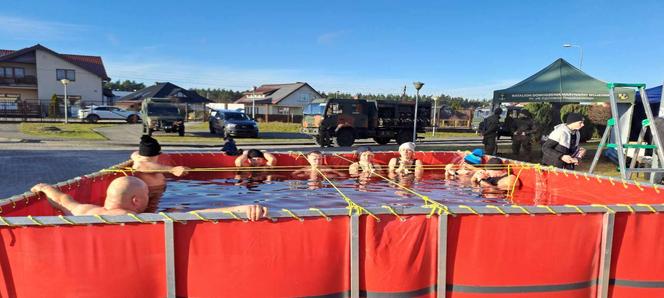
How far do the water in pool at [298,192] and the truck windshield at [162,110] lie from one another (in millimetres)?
17995

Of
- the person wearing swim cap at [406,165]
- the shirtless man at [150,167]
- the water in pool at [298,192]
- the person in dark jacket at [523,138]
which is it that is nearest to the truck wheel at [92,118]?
the water in pool at [298,192]

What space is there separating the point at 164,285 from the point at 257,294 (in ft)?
1.90

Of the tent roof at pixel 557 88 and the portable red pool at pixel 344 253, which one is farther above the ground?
the tent roof at pixel 557 88

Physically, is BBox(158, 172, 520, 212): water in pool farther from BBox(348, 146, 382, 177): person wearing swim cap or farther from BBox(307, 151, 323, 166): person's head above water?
BBox(307, 151, 323, 166): person's head above water

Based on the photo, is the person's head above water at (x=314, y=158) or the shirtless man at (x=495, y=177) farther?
the person's head above water at (x=314, y=158)

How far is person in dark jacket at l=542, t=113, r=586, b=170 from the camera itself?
6.65m

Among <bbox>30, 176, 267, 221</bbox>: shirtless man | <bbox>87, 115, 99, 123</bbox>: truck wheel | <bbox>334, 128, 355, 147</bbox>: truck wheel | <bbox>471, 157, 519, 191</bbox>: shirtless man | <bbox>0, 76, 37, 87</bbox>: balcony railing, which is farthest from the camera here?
<bbox>0, 76, 37, 87</bbox>: balcony railing

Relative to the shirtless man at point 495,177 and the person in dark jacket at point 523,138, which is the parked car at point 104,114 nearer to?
the person in dark jacket at point 523,138

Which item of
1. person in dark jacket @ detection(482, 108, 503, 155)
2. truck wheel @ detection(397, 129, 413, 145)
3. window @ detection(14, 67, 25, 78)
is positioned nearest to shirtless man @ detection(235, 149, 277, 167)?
person in dark jacket @ detection(482, 108, 503, 155)

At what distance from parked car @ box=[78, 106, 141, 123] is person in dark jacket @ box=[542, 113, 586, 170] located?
36514 millimetres

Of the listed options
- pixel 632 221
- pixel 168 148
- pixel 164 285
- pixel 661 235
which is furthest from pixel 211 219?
pixel 168 148

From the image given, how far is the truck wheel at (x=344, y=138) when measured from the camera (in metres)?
21.0

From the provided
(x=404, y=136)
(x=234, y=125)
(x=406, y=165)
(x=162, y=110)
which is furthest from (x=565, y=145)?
(x=162, y=110)

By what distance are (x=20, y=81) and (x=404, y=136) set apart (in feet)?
130
